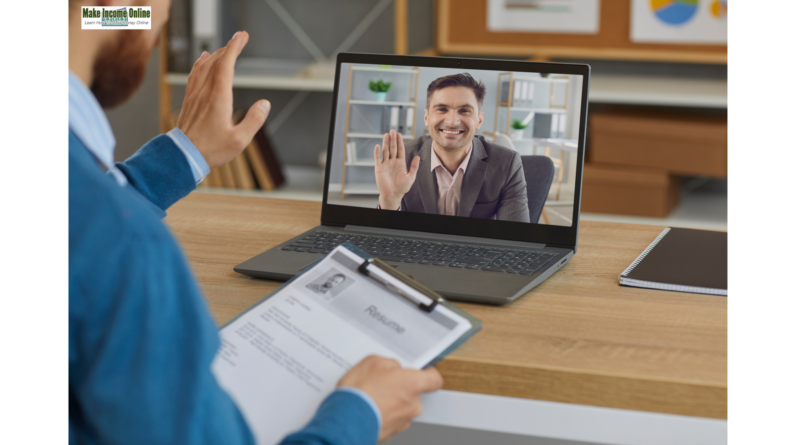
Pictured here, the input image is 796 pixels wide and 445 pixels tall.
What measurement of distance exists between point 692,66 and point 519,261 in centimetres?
206

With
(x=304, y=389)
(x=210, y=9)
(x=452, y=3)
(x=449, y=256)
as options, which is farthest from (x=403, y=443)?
(x=210, y=9)

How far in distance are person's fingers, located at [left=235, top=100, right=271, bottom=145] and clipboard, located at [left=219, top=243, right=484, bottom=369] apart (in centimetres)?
20

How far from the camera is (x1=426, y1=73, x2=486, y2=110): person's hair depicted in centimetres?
90

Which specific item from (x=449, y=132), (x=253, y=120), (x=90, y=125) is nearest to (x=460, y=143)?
(x=449, y=132)

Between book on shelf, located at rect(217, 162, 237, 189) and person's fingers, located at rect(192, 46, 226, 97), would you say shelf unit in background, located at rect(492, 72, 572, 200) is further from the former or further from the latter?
book on shelf, located at rect(217, 162, 237, 189)

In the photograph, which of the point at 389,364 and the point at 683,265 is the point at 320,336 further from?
the point at 683,265

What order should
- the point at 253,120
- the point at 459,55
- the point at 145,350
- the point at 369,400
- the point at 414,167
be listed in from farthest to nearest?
the point at 459,55
the point at 414,167
the point at 253,120
the point at 369,400
the point at 145,350

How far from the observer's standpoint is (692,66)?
8.27ft

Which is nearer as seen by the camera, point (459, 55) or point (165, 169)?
point (165, 169)

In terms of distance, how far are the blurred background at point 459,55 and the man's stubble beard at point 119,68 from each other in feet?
5.63

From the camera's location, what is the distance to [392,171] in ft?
2.99

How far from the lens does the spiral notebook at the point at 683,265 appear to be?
29.2 inches

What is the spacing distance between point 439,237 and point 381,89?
0.22 m

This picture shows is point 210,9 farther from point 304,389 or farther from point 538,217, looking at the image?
point 304,389
